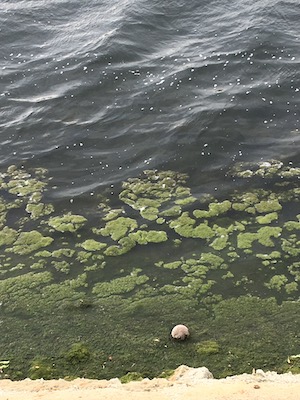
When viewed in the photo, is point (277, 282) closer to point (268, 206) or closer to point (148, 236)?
point (268, 206)

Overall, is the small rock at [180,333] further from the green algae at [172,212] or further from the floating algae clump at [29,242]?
the floating algae clump at [29,242]

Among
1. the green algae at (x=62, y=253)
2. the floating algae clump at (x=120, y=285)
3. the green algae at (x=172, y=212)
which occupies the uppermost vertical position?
the green algae at (x=62, y=253)

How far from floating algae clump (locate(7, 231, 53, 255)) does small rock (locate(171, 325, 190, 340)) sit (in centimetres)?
421

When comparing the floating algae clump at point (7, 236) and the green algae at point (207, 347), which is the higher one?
the floating algae clump at point (7, 236)

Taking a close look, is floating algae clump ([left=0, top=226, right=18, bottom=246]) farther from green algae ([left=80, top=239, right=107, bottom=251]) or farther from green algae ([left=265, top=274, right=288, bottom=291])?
green algae ([left=265, top=274, right=288, bottom=291])

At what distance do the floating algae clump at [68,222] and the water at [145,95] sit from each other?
0.27 m

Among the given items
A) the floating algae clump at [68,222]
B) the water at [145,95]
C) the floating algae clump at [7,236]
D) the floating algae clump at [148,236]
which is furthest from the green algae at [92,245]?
the floating algae clump at [7,236]

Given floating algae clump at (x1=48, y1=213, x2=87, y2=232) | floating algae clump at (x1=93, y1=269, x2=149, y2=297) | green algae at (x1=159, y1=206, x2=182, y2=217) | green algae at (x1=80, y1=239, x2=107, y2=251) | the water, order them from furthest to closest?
the water, green algae at (x1=159, y1=206, x2=182, y2=217), floating algae clump at (x1=48, y1=213, x2=87, y2=232), green algae at (x1=80, y1=239, x2=107, y2=251), floating algae clump at (x1=93, y1=269, x2=149, y2=297)

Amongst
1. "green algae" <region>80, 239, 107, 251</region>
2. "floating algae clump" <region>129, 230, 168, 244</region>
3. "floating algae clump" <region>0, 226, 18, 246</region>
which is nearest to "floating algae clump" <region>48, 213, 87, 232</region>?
"green algae" <region>80, 239, 107, 251</region>

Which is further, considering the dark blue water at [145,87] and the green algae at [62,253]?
the dark blue water at [145,87]

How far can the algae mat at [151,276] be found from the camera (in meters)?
9.45

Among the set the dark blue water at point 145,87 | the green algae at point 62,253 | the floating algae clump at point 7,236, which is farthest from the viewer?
the dark blue water at point 145,87

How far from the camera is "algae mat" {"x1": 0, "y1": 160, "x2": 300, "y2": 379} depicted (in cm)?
945

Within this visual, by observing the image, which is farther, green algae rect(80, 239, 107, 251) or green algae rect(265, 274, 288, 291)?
green algae rect(80, 239, 107, 251)
